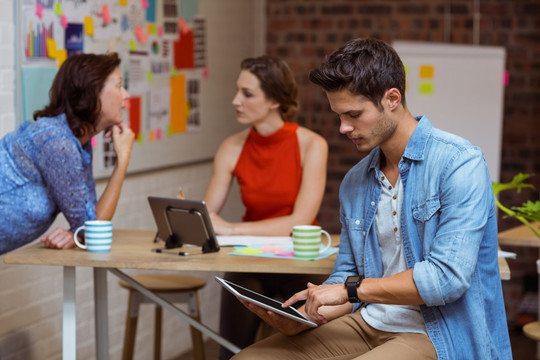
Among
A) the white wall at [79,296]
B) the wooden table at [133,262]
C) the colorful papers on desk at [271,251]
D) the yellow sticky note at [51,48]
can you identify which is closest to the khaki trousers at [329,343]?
the wooden table at [133,262]

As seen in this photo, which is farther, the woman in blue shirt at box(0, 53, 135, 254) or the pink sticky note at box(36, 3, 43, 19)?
the pink sticky note at box(36, 3, 43, 19)

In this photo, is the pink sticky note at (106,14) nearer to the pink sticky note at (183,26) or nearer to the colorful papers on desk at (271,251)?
the pink sticky note at (183,26)

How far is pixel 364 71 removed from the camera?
7.00ft

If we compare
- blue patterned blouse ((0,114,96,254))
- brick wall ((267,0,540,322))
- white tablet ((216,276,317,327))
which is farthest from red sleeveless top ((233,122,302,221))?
brick wall ((267,0,540,322))

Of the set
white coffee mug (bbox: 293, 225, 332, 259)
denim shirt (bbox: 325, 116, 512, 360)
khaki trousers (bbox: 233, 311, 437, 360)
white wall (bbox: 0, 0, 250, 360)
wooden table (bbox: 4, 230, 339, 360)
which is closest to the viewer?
denim shirt (bbox: 325, 116, 512, 360)

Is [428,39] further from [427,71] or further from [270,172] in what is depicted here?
[270,172]

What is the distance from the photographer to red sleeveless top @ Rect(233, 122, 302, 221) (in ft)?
11.4

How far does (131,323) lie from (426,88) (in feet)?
7.87

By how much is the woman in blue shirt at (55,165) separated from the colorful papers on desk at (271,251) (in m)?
0.53

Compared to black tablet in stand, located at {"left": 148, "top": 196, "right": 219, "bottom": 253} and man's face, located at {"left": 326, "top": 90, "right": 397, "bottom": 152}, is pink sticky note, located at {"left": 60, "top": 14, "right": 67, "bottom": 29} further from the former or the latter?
man's face, located at {"left": 326, "top": 90, "right": 397, "bottom": 152}

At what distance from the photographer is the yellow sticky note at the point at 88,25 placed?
369cm

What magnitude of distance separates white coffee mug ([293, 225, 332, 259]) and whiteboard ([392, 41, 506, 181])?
2.41 metres

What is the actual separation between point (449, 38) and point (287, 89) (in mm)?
2121

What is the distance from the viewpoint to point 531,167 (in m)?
5.21
